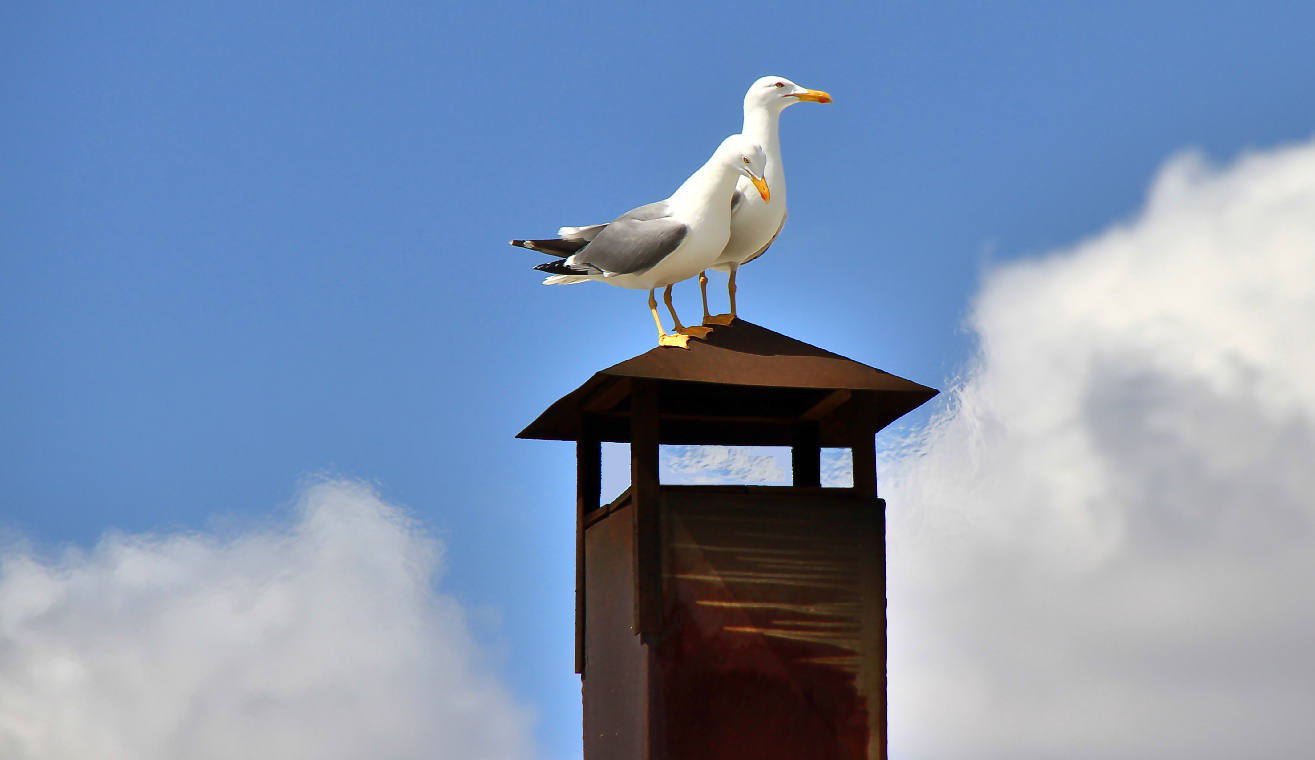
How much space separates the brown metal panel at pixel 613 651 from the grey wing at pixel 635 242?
1.51m

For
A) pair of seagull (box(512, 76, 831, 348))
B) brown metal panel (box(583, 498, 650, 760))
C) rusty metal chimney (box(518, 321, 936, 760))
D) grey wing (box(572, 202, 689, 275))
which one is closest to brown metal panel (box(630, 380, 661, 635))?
rusty metal chimney (box(518, 321, 936, 760))

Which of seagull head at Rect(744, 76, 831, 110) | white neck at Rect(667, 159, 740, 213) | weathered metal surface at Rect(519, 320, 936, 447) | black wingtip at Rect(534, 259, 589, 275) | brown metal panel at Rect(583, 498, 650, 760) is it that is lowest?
brown metal panel at Rect(583, 498, 650, 760)

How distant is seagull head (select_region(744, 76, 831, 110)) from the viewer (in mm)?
11555

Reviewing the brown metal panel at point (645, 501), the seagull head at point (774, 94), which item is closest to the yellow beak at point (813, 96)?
the seagull head at point (774, 94)

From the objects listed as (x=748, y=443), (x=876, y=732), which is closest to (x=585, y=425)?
(x=748, y=443)

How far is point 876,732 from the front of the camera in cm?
1037

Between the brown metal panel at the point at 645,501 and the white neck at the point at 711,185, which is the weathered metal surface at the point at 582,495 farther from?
the white neck at the point at 711,185

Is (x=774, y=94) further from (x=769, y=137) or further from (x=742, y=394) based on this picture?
(x=742, y=394)

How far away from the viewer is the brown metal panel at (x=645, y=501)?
10172mm

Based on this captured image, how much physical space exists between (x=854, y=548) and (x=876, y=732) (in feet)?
3.62

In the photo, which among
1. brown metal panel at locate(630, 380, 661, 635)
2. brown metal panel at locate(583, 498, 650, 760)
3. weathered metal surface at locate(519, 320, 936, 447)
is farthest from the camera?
weathered metal surface at locate(519, 320, 936, 447)

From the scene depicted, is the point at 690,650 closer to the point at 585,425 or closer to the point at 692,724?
the point at 692,724

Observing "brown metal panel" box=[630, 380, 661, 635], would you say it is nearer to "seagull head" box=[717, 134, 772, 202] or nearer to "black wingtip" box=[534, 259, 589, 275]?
"black wingtip" box=[534, 259, 589, 275]

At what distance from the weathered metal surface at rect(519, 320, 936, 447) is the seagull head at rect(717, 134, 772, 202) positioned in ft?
2.99
